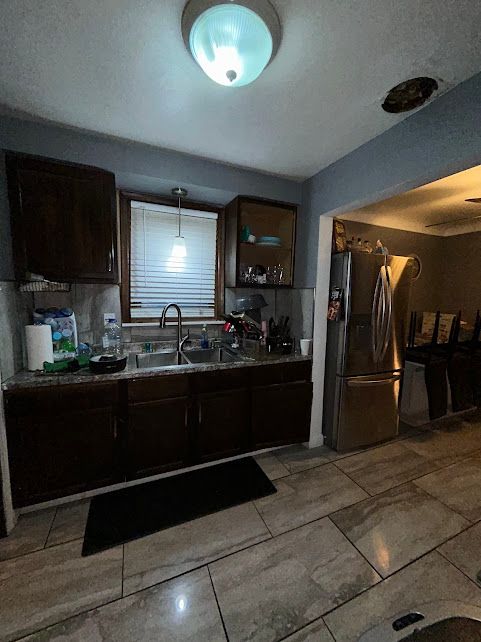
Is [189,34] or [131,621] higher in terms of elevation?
[189,34]

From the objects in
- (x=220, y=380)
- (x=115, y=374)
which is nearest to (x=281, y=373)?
(x=220, y=380)

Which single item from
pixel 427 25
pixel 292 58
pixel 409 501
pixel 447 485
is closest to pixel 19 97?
pixel 292 58

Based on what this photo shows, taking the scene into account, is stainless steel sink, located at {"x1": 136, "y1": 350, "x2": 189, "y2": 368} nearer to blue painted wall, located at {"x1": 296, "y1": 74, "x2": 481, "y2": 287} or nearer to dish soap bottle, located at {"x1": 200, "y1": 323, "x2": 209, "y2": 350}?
dish soap bottle, located at {"x1": 200, "y1": 323, "x2": 209, "y2": 350}

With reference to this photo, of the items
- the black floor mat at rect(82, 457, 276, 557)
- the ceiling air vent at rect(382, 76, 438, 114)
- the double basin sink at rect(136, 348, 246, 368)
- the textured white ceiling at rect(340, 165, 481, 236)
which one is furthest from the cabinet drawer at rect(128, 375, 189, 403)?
the textured white ceiling at rect(340, 165, 481, 236)

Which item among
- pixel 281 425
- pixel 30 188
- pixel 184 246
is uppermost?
pixel 30 188

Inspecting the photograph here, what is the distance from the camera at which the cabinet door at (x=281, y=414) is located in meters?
2.07

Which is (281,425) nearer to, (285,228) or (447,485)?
(447,485)

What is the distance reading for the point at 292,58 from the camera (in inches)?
43.4

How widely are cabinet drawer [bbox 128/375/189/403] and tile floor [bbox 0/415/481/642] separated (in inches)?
30.7

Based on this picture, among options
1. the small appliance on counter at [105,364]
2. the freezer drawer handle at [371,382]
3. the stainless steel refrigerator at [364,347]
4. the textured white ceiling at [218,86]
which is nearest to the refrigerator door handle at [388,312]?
the stainless steel refrigerator at [364,347]

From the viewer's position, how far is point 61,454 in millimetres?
1550

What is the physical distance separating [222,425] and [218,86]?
83.8 inches

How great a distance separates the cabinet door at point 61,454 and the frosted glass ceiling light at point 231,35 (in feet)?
6.15

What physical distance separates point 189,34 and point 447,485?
3061 millimetres
